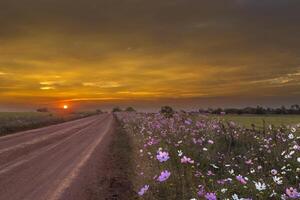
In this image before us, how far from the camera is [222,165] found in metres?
10.3

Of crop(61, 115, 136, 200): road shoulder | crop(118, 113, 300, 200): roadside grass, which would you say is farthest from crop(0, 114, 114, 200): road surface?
crop(118, 113, 300, 200): roadside grass

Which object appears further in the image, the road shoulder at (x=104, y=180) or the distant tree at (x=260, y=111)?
the distant tree at (x=260, y=111)

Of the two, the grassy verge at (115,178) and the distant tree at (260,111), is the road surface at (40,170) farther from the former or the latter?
the distant tree at (260,111)

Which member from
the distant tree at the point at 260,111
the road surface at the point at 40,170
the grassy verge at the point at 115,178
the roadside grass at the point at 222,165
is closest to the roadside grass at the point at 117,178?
the grassy verge at the point at 115,178

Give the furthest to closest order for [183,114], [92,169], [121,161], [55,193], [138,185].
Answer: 1. [183,114]
2. [121,161]
3. [92,169]
4. [138,185]
5. [55,193]

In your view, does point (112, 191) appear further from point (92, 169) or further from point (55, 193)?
point (92, 169)

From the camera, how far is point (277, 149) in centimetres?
1023

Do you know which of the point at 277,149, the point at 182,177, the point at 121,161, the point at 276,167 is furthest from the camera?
the point at 121,161

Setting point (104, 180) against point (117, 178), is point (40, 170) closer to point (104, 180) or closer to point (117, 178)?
point (104, 180)

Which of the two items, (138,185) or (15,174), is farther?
(15,174)

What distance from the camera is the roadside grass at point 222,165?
23.2 ft

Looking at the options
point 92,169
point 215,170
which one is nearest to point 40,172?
point 92,169

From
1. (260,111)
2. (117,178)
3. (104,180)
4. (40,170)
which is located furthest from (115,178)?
(260,111)

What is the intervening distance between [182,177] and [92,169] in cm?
718
